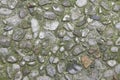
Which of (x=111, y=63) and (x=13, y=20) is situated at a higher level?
(x=13, y=20)

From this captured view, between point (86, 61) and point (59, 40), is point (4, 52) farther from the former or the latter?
point (86, 61)

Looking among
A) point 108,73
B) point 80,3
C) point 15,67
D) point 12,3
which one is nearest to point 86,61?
point 108,73

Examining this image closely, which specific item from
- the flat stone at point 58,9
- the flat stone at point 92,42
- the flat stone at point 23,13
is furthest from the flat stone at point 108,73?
the flat stone at point 23,13

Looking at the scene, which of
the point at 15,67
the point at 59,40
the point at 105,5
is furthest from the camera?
the point at 105,5

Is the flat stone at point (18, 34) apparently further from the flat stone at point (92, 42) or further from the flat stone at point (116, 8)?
the flat stone at point (116, 8)

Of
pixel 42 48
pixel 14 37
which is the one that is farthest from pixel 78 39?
pixel 14 37

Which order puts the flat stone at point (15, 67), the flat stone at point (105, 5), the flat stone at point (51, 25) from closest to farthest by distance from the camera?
1. the flat stone at point (15, 67)
2. the flat stone at point (51, 25)
3. the flat stone at point (105, 5)

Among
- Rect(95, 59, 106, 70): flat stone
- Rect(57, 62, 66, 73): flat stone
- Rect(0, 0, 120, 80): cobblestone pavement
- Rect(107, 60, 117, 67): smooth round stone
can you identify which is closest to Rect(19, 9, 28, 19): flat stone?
Rect(0, 0, 120, 80): cobblestone pavement

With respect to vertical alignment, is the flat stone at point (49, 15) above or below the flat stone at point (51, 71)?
above

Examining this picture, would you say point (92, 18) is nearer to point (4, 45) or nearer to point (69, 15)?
point (69, 15)

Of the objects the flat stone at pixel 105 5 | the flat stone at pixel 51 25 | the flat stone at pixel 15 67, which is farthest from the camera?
the flat stone at pixel 105 5
